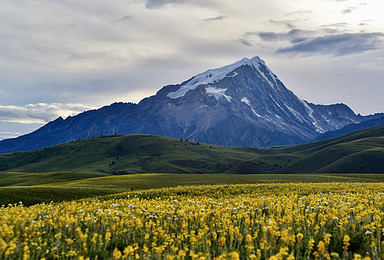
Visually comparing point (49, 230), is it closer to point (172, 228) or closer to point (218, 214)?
point (172, 228)

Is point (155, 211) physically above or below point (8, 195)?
A: above

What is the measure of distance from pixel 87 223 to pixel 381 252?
1101 cm

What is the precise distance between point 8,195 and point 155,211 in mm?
37245

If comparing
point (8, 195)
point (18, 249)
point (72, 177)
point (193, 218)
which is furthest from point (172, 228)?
point (72, 177)

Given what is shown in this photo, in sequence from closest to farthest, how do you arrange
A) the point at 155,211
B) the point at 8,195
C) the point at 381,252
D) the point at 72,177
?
the point at 381,252 → the point at 155,211 → the point at 8,195 → the point at 72,177

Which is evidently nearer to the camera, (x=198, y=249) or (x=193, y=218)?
(x=198, y=249)

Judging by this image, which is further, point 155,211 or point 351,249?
point 155,211

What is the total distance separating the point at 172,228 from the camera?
507 inches

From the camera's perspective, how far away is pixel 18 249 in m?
9.17

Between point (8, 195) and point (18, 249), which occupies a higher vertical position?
point (18, 249)

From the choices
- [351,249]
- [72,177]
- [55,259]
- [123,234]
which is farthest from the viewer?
[72,177]

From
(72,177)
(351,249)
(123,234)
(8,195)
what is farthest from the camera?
(72,177)

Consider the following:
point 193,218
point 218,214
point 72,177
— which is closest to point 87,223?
point 193,218

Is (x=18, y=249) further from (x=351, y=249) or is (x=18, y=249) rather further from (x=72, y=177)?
(x=72, y=177)
